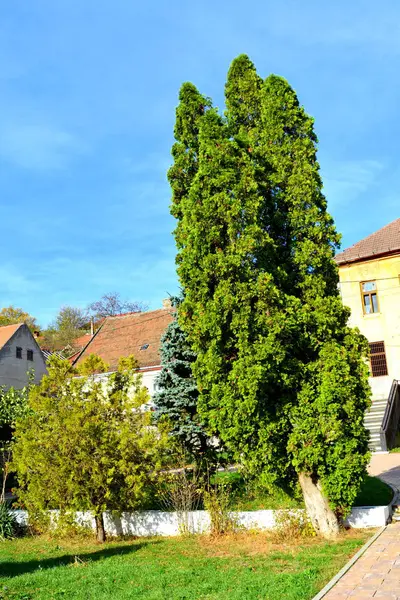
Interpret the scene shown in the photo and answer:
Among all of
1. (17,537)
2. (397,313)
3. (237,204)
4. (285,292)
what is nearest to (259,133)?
(237,204)

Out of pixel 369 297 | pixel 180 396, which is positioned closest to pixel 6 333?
pixel 369 297

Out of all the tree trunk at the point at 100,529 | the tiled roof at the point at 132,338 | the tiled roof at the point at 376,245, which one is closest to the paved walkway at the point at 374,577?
the tree trunk at the point at 100,529

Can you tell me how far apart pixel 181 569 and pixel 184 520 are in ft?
9.00

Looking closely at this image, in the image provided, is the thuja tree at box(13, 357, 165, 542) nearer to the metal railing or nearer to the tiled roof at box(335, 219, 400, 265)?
the metal railing

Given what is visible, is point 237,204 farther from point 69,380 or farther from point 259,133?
point 69,380

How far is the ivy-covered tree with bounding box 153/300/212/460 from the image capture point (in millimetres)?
12797

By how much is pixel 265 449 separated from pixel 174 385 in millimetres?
4251

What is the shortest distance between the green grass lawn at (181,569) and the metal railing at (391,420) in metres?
11.5

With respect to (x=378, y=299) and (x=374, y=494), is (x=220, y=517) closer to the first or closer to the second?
(x=374, y=494)

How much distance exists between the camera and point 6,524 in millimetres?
12805

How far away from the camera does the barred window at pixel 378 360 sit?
24.3 meters

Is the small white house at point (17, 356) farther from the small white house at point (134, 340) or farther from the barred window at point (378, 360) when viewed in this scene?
the barred window at point (378, 360)

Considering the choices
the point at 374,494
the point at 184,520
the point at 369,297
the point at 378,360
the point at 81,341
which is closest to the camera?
the point at 184,520

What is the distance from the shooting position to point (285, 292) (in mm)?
10516
